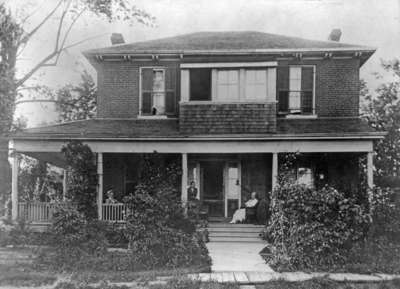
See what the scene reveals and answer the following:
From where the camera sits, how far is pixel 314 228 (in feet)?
29.3

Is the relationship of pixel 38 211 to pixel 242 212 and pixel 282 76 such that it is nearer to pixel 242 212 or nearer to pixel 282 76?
pixel 242 212

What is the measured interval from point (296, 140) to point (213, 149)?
103 inches

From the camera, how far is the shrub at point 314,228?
8883 millimetres

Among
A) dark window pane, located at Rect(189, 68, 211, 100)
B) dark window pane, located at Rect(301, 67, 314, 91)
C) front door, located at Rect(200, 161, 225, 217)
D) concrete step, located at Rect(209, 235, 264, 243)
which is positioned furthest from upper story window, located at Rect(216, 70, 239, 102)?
concrete step, located at Rect(209, 235, 264, 243)

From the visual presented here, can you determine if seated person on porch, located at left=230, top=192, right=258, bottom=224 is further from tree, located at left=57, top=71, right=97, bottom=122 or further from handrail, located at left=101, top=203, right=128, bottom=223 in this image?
tree, located at left=57, top=71, right=97, bottom=122

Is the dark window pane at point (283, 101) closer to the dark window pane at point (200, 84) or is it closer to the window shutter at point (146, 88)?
the dark window pane at point (200, 84)

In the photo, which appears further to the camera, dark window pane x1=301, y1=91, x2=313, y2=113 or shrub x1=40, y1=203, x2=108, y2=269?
dark window pane x1=301, y1=91, x2=313, y2=113

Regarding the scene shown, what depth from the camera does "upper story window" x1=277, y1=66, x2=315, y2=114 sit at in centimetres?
1547

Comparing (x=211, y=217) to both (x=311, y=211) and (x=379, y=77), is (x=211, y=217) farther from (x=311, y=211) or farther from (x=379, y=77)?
(x=379, y=77)

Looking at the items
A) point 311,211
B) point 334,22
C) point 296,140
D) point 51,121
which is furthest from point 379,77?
point 51,121

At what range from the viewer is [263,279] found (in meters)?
8.05

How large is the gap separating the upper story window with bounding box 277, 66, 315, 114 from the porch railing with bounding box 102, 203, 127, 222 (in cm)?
668

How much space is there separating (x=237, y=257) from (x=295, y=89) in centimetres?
772

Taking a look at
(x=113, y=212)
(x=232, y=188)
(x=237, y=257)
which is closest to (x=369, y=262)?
(x=237, y=257)
